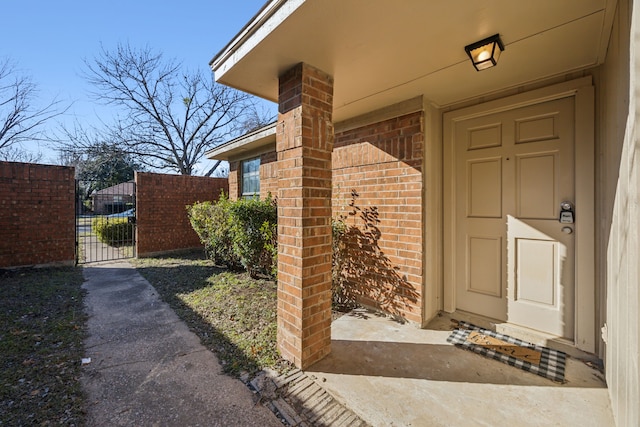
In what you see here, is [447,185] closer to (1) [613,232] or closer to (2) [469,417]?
(1) [613,232]

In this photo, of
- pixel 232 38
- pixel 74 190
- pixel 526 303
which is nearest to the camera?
pixel 232 38

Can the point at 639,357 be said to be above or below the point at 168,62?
below

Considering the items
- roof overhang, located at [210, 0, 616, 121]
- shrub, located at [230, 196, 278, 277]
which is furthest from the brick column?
shrub, located at [230, 196, 278, 277]

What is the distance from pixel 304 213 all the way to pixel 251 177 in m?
5.19

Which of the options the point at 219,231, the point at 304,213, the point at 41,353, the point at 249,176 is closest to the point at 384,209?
the point at 304,213

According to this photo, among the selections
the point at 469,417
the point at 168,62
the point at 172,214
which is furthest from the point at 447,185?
the point at 168,62

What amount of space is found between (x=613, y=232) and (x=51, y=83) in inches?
639

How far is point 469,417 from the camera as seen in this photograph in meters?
1.79

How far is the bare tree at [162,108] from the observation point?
13.2 m

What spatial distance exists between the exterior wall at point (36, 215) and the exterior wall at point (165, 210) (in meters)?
1.42

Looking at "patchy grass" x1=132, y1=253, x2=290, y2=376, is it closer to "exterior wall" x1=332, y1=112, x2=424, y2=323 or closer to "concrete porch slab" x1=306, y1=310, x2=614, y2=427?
"concrete porch slab" x1=306, y1=310, x2=614, y2=427

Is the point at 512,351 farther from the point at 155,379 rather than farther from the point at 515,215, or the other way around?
the point at 155,379

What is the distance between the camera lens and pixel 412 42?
1.98 m

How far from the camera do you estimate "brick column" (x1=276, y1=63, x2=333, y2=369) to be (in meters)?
2.26
